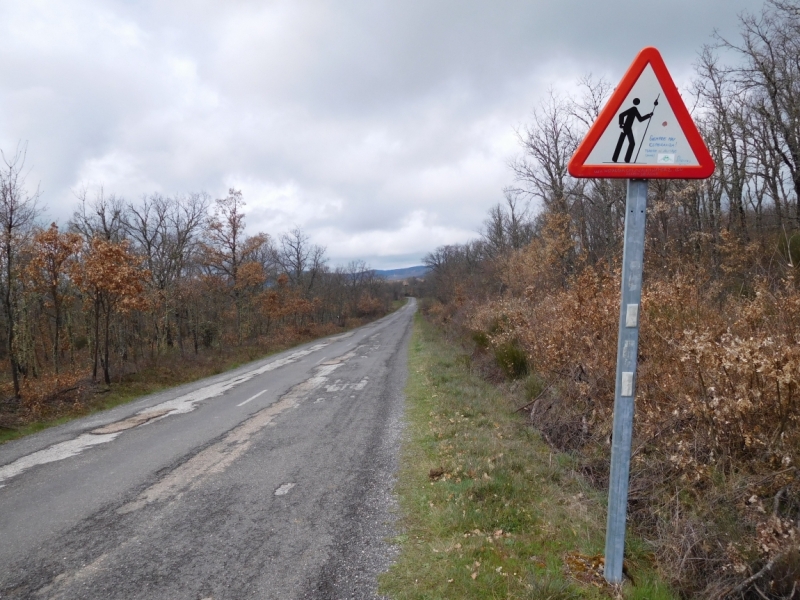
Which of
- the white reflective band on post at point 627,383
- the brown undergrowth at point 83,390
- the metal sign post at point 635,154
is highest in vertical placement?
the metal sign post at point 635,154

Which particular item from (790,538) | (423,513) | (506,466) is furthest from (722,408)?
(423,513)

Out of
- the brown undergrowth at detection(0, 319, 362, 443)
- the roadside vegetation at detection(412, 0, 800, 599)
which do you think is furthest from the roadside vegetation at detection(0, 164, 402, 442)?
the roadside vegetation at detection(412, 0, 800, 599)

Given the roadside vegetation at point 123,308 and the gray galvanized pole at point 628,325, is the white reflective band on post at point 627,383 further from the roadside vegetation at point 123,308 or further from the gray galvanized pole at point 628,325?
the roadside vegetation at point 123,308

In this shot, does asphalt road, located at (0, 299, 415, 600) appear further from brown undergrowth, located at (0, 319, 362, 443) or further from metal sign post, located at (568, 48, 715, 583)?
metal sign post, located at (568, 48, 715, 583)

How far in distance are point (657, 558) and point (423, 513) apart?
6.35ft

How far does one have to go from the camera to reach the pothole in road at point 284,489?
4.81 m

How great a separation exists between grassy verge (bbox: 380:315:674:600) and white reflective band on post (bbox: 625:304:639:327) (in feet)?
5.47

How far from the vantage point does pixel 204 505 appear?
4.53 m

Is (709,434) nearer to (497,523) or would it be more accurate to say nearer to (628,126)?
(497,523)

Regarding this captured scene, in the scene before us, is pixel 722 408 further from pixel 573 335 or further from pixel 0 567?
pixel 0 567

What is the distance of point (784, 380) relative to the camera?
2.98 meters

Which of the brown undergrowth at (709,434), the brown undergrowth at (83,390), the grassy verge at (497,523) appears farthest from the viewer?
the brown undergrowth at (83,390)

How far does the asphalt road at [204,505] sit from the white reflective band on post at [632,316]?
247cm

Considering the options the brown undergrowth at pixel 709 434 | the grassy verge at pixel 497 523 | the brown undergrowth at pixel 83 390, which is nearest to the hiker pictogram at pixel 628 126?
the brown undergrowth at pixel 709 434
